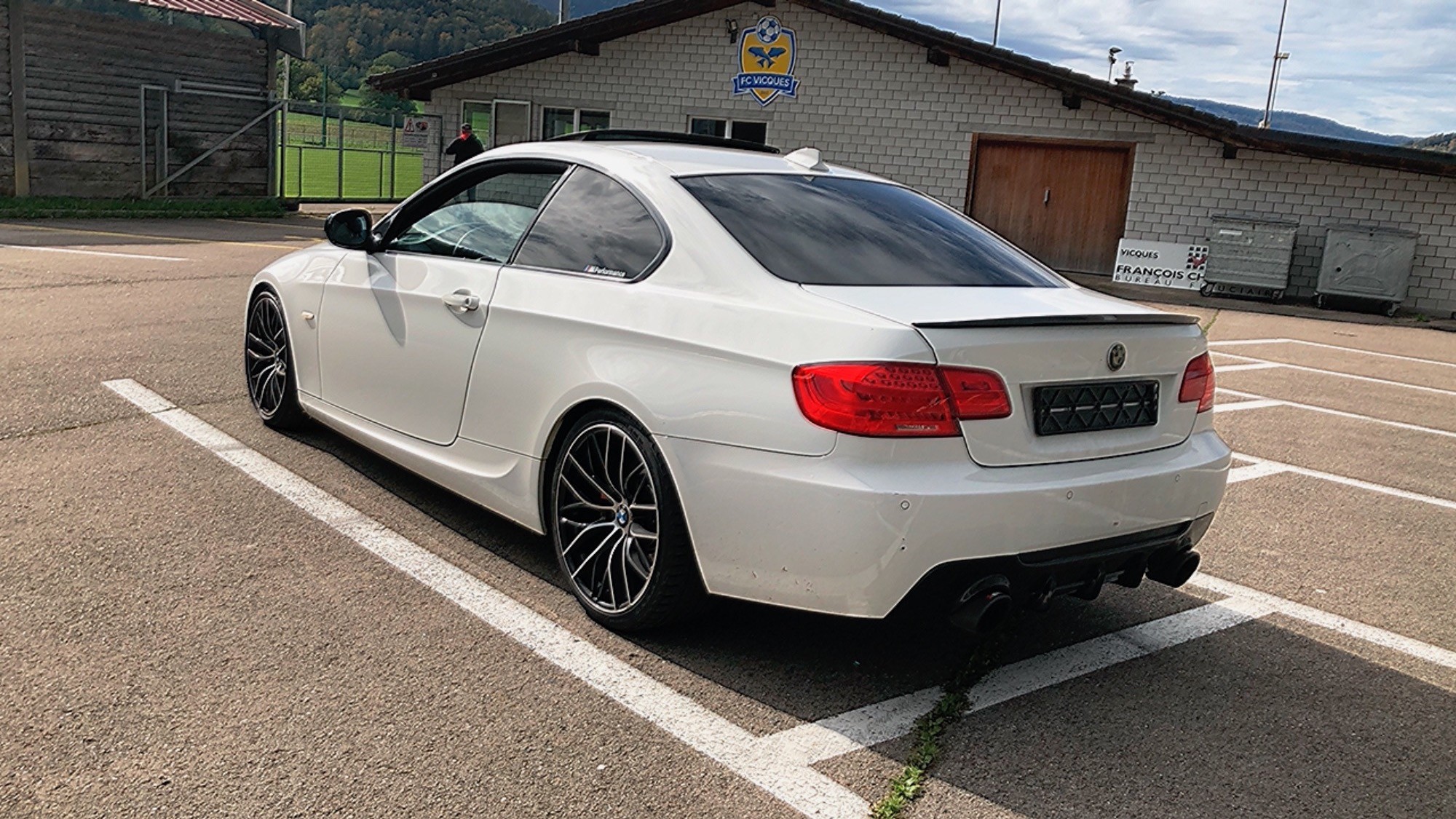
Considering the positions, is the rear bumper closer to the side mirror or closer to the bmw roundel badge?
the bmw roundel badge

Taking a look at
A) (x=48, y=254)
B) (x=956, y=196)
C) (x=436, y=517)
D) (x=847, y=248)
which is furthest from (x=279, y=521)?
(x=956, y=196)

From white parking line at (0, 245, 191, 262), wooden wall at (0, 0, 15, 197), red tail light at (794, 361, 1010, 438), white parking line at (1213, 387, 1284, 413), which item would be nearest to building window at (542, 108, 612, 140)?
wooden wall at (0, 0, 15, 197)

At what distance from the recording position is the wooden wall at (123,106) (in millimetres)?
19484

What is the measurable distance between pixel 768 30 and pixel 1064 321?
20531 millimetres

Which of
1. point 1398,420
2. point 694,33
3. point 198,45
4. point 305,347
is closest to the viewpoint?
point 305,347

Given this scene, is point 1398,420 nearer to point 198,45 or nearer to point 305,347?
point 305,347

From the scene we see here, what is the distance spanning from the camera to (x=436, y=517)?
4.83 m

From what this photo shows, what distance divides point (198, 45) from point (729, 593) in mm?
21754

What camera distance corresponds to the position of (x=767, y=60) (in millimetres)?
23000

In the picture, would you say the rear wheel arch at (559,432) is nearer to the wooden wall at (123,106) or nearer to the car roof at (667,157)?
the car roof at (667,157)

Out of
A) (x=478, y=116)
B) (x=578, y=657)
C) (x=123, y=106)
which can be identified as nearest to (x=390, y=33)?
(x=478, y=116)

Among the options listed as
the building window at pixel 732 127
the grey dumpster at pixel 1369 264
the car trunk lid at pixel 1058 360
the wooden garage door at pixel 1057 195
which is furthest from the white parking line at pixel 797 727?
the building window at pixel 732 127

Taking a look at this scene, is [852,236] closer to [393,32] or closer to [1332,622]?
[1332,622]

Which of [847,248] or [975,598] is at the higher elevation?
[847,248]
